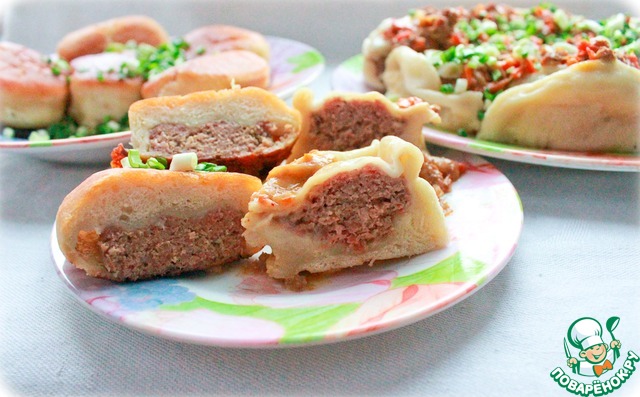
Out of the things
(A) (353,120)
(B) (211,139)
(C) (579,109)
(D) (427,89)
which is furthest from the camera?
(D) (427,89)

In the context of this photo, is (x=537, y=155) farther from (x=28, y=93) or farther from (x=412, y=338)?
(x=28, y=93)

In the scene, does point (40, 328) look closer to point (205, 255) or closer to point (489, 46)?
point (205, 255)

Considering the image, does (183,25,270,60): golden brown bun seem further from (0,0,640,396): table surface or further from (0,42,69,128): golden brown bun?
(0,0,640,396): table surface

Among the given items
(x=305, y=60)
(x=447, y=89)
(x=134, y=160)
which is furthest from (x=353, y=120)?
(x=305, y=60)

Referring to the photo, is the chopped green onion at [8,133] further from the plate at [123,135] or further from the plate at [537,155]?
Answer: the plate at [537,155]

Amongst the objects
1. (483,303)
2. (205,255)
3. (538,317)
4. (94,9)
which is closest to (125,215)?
(205,255)

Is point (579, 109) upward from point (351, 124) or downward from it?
upward

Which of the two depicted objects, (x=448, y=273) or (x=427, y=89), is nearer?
(x=448, y=273)

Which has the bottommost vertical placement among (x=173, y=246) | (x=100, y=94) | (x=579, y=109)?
(x=100, y=94)

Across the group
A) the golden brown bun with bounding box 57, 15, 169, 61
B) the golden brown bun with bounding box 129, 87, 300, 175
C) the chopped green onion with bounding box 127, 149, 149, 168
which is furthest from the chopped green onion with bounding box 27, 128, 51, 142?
the chopped green onion with bounding box 127, 149, 149, 168
